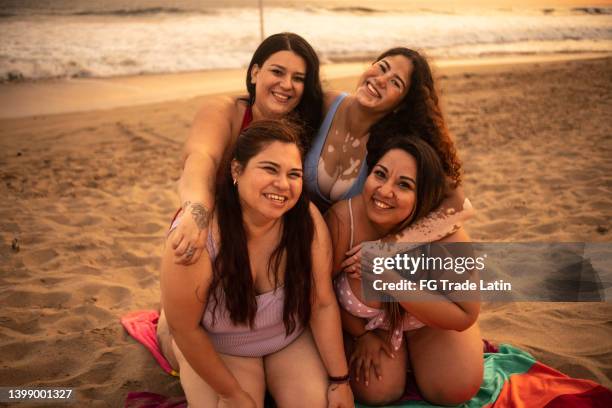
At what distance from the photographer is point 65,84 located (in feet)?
38.2

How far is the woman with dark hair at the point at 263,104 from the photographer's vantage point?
273 centimetres

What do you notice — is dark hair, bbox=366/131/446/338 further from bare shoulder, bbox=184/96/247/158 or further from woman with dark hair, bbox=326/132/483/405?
bare shoulder, bbox=184/96/247/158

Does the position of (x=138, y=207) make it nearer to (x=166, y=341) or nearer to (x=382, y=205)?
(x=166, y=341)

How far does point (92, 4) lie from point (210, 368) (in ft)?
65.1

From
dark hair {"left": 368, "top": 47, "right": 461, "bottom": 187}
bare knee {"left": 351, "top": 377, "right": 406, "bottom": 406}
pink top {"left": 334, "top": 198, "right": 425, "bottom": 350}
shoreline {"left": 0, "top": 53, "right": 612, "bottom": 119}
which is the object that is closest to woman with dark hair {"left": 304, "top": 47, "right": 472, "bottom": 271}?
dark hair {"left": 368, "top": 47, "right": 461, "bottom": 187}

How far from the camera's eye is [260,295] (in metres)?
2.47

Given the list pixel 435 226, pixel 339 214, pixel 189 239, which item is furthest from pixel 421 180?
pixel 189 239

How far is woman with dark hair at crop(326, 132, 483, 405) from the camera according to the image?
2566 mm

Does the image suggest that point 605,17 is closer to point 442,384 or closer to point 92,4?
point 92,4

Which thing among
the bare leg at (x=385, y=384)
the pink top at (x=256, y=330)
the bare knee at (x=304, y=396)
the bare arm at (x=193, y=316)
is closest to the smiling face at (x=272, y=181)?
the bare arm at (x=193, y=316)

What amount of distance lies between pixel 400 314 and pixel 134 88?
10.2m

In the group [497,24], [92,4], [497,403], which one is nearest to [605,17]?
[497,24]

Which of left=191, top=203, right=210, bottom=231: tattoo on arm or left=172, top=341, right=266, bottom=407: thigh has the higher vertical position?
left=191, top=203, right=210, bottom=231: tattoo on arm

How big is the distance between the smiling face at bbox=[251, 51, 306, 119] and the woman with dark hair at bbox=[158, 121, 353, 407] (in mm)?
346
